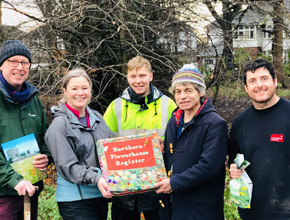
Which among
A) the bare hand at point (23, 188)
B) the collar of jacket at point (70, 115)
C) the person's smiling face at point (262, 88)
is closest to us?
the person's smiling face at point (262, 88)

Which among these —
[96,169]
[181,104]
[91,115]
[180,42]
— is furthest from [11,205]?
[180,42]

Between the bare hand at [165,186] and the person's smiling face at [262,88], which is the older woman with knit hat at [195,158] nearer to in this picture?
the bare hand at [165,186]

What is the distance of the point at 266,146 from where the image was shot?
271cm

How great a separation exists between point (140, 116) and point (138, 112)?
5cm

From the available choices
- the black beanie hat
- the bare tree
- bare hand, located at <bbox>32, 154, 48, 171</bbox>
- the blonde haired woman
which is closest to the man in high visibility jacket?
the blonde haired woman

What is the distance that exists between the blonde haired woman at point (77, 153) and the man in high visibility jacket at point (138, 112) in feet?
1.47

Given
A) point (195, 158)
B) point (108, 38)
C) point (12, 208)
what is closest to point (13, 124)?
point (12, 208)

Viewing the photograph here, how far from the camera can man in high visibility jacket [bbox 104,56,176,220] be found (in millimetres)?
3545

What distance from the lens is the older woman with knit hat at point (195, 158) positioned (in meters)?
2.80

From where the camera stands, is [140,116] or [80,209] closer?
[80,209]

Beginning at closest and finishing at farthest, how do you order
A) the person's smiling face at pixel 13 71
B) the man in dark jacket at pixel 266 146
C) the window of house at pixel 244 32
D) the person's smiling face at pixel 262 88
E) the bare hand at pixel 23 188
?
the man in dark jacket at pixel 266 146 → the person's smiling face at pixel 262 88 → the bare hand at pixel 23 188 → the person's smiling face at pixel 13 71 → the window of house at pixel 244 32

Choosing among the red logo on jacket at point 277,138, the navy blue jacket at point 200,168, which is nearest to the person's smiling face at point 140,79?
the navy blue jacket at point 200,168

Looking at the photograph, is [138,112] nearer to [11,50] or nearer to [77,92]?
[77,92]

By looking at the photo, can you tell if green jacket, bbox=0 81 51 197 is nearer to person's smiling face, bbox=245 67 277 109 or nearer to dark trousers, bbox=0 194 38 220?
dark trousers, bbox=0 194 38 220
